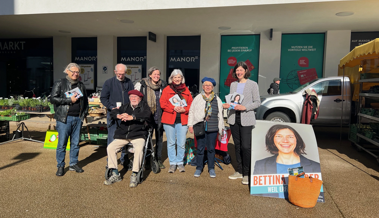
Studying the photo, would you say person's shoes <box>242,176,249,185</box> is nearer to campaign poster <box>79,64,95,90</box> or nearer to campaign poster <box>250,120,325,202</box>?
campaign poster <box>250,120,325,202</box>

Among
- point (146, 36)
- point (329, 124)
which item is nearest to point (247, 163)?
point (329, 124)

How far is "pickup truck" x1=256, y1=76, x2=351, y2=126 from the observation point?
24.4 feet

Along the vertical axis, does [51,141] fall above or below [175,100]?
below

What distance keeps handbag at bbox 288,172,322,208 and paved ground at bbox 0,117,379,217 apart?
93 mm

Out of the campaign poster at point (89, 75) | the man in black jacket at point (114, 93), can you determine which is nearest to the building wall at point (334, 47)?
the man in black jacket at point (114, 93)

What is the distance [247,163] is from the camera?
4094 millimetres

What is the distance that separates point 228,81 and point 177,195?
9853mm

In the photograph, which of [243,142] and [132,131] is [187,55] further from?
[243,142]

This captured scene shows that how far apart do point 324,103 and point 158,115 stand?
5423mm

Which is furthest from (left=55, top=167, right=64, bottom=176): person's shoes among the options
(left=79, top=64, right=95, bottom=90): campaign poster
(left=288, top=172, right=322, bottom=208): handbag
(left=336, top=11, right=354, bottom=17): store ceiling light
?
(left=79, top=64, right=95, bottom=90): campaign poster

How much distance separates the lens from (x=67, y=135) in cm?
441

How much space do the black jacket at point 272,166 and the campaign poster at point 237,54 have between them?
30.2 ft

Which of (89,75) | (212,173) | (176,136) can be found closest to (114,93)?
(176,136)

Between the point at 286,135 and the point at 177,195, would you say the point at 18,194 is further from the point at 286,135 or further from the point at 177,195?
the point at 286,135
